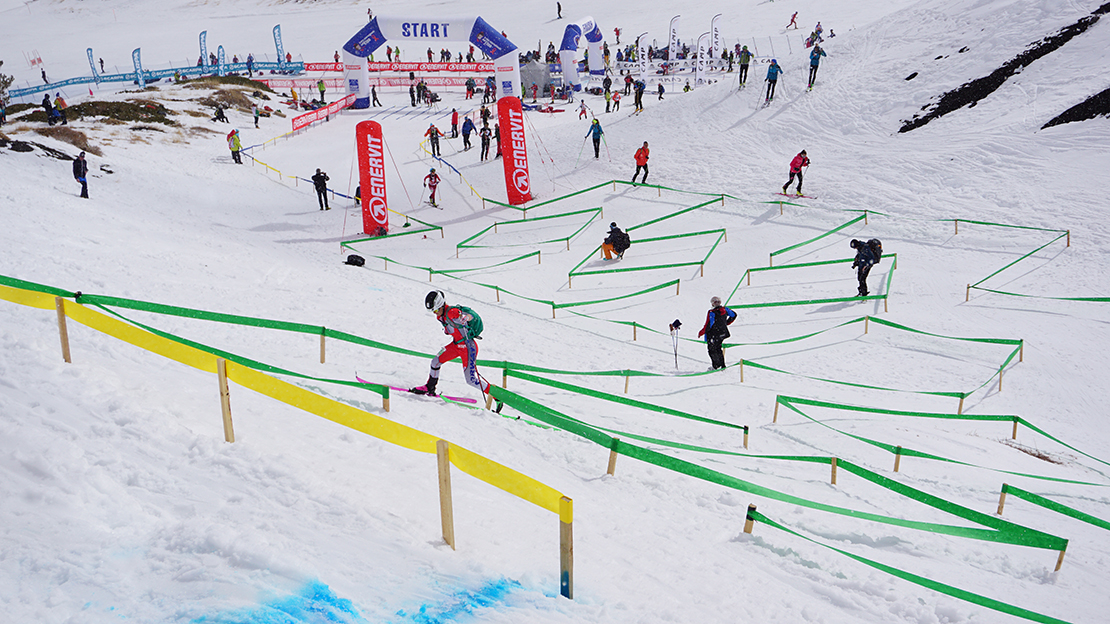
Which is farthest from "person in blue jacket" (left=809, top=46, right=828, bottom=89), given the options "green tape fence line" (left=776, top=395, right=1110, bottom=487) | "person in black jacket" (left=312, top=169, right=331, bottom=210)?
"green tape fence line" (left=776, top=395, right=1110, bottom=487)

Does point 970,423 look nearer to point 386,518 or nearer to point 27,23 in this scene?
point 386,518

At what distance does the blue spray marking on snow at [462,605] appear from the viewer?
12.2 ft

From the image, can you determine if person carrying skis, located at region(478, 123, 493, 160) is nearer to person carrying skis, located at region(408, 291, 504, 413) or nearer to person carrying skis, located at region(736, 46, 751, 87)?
person carrying skis, located at region(736, 46, 751, 87)

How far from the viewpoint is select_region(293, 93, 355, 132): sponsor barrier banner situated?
31409 millimetres

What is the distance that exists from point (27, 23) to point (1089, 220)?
10502 centimetres

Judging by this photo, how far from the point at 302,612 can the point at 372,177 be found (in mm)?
16760

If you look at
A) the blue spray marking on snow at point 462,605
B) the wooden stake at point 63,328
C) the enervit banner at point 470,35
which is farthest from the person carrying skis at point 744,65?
the blue spray marking on snow at point 462,605

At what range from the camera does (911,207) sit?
56.2ft

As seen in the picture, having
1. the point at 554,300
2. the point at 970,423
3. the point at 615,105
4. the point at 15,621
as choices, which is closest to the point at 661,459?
the point at 15,621

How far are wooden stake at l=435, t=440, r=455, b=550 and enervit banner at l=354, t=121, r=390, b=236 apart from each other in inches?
614

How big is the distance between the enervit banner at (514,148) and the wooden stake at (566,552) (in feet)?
59.0

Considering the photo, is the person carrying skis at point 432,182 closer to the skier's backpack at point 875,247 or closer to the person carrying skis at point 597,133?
the person carrying skis at point 597,133

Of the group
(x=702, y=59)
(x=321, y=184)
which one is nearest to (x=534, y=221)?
(x=321, y=184)

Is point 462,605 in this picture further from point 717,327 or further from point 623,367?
point 717,327
